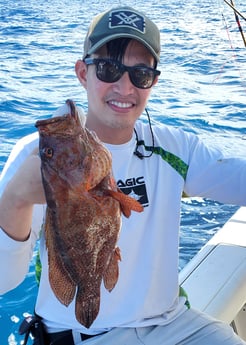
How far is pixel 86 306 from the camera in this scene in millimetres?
1603

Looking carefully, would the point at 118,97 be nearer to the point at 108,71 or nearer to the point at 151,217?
the point at 108,71

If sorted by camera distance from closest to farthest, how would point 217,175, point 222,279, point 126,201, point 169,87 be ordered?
1. point 126,201
2. point 217,175
3. point 222,279
4. point 169,87

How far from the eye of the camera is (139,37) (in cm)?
212

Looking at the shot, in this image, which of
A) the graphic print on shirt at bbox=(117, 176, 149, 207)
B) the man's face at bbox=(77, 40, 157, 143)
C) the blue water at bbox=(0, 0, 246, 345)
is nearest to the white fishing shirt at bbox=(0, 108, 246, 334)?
the graphic print on shirt at bbox=(117, 176, 149, 207)

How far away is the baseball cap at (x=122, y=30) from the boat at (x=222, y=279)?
140 cm

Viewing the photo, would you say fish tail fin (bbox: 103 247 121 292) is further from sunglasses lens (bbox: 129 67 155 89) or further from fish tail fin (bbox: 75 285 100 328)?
sunglasses lens (bbox: 129 67 155 89)

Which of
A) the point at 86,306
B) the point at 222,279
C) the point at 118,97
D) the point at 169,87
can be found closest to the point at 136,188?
the point at 118,97

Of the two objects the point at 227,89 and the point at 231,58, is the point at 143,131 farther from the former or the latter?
the point at 231,58

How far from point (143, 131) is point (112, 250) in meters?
0.98

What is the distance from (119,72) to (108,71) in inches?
1.7

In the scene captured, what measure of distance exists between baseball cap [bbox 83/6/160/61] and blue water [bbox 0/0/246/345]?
3135 mm

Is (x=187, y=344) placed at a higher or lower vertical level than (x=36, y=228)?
lower

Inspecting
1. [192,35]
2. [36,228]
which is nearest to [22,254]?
[36,228]

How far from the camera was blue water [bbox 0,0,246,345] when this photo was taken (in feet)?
19.9
